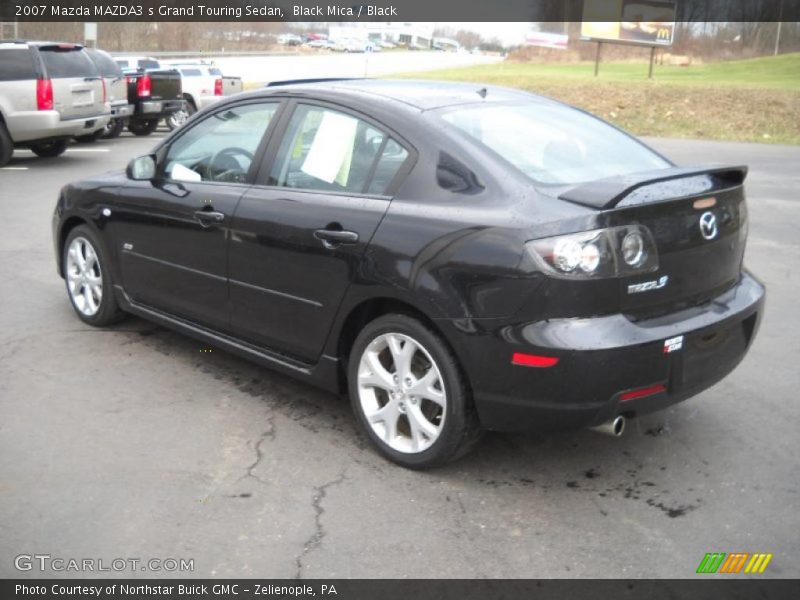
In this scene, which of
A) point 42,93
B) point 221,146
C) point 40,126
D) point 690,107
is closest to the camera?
Answer: point 221,146

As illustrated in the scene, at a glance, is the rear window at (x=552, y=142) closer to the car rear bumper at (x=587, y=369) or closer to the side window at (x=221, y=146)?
the car rear bumper at (x=587, y=369)

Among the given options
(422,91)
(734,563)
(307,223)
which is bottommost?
(734,563)

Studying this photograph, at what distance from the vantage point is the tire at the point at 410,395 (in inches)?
153

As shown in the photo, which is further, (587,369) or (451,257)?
(451,257)

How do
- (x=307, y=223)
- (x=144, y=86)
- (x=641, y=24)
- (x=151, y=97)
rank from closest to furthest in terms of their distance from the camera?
(x=307, y=223)
(x=144, y=86)
(x=151, y=97)
(x=641, y=24)

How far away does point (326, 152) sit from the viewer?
4.54 meters

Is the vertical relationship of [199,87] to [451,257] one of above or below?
below

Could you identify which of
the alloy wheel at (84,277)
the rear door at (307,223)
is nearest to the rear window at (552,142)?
the rear door at (307,223)

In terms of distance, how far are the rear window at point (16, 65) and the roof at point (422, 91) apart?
1092 centimetres

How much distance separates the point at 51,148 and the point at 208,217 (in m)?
13.0

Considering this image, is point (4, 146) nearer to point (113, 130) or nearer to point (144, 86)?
point (144, 86)

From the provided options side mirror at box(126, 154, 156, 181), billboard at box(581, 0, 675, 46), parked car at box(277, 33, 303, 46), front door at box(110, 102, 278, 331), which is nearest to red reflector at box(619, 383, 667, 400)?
front door at box(110, 102, 278, 331)

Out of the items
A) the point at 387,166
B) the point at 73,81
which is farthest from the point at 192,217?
the point at 73,81

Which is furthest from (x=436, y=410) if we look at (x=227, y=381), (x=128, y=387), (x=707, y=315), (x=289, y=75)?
(x=289, y=75)
